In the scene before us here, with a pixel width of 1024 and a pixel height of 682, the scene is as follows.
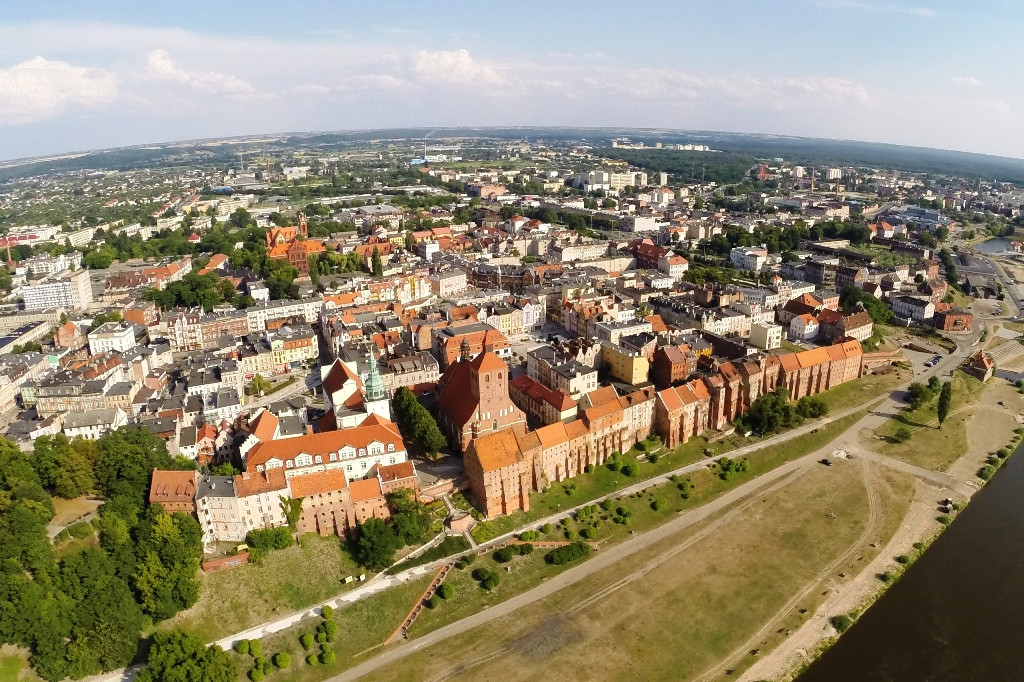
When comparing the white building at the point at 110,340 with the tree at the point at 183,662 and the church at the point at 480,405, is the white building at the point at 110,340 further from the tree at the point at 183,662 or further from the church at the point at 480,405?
the tree at the point at 183,662

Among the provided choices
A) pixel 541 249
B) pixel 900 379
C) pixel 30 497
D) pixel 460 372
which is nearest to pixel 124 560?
pixel 30 497

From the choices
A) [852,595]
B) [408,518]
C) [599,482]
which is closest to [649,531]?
[599,482]

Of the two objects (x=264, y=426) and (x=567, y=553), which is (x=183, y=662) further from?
(x=567, y=553)

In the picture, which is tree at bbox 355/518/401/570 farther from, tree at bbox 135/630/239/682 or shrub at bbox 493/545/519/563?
tree at bbox 135/630/239/682

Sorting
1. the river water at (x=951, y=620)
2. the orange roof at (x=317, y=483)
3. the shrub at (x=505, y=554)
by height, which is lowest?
the river water at (x=951, y=620)

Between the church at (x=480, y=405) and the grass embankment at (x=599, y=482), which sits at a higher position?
the church at (x=480, y=405)

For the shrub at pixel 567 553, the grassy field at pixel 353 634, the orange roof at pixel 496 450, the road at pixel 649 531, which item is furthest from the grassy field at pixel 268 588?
the shrub at pixel 567 553

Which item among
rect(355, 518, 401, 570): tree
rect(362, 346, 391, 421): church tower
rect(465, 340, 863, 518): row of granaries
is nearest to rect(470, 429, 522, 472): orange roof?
rect(465, 340, 863, 518): row of granaries
